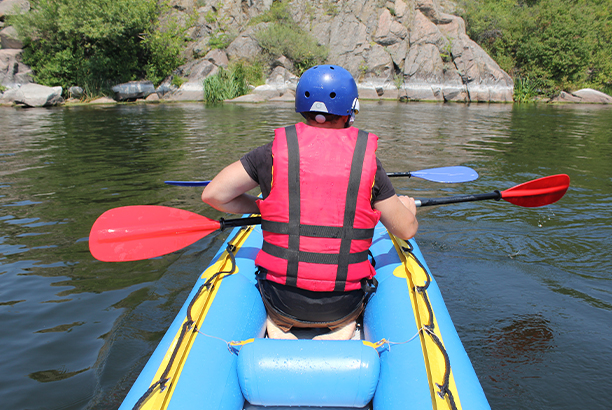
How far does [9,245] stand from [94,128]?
324 inches

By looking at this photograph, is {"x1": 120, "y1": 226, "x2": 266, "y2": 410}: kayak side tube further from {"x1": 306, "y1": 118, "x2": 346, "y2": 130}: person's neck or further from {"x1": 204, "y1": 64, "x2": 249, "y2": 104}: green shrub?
{"x1": 204, "y1": 64, "x2": 249, "y2": 104}: green shrub

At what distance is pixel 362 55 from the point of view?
2558 cm

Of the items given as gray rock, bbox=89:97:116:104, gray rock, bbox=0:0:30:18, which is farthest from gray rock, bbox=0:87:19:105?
gray rock, bbox=0:0:30:18

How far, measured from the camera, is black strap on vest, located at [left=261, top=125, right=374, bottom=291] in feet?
5.29

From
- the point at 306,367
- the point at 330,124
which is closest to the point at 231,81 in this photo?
the point at 330,124

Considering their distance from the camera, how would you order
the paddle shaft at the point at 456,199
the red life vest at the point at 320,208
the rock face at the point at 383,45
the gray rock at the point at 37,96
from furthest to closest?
the rock face at the point at 383,45
the gray rock at the point at 37,96
the paddle shaft at the point at 456,199
the red life vest at the point at 320,208

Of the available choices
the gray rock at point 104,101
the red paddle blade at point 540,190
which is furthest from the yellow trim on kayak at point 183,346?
the gray rock at point 104,101

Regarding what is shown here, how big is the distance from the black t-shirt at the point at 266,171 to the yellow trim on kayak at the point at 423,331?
2.00 feet

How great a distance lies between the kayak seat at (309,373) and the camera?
1470 mm

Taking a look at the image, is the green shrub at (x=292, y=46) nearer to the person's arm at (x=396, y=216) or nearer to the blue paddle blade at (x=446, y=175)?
the blue paddle blade at (x=446, y=175)

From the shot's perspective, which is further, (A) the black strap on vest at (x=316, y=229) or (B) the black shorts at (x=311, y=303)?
(B) the black shorts at (x=311, y=303)

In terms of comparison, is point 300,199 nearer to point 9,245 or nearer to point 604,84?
point 9,245

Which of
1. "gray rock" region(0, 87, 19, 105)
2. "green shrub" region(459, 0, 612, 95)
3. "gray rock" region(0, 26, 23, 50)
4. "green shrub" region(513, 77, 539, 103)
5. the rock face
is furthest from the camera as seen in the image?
"green shrub" region(459, 0, 612, 95)

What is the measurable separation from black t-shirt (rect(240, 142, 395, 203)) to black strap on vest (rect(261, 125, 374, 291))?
0.09m
